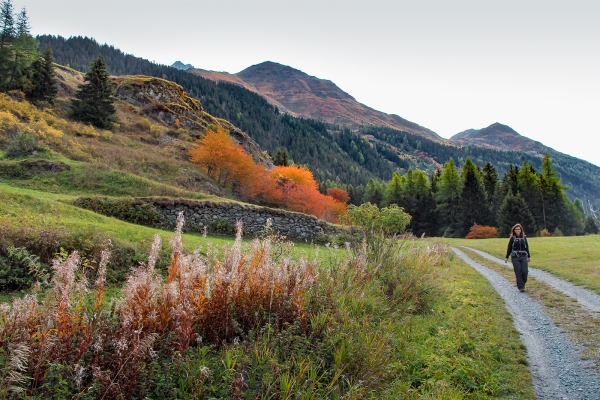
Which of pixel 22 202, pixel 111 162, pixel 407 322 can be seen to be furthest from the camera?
pixel 111 162

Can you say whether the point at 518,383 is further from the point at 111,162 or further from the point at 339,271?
the point at 111,162

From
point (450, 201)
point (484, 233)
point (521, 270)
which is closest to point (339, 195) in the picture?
point (450, 201)

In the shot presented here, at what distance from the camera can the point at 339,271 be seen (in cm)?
663

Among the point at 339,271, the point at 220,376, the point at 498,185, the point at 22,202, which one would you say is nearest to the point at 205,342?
the point at 220,376

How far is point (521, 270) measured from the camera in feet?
33.8

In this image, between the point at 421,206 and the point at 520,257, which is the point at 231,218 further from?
the point at 421,206

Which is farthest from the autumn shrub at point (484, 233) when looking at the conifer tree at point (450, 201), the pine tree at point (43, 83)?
the pine tree at point (43, 83)

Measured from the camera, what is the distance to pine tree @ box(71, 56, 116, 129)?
39.9 meters

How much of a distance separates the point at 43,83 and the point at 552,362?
4890 cm

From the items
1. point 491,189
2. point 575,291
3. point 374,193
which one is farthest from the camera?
point 374,193

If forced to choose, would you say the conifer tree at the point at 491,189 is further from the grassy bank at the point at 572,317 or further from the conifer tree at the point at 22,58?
the conifer tree at the point at 22,58

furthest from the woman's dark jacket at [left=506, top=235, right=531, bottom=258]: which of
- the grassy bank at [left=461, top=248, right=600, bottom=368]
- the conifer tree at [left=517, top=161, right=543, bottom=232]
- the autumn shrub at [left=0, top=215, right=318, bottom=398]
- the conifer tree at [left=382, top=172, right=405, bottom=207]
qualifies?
the conifer tree at [left=382, top=172, right=405, bottom=207]

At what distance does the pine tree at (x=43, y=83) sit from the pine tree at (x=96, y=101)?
2296 millimetres

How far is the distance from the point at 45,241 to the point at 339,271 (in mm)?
6347
